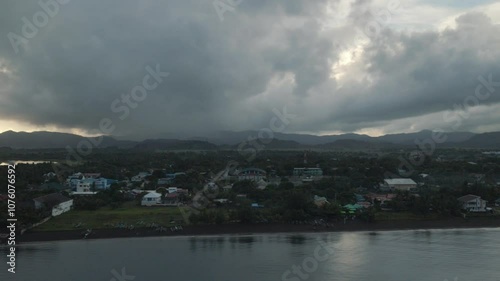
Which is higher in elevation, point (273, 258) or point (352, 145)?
point (352, 145)

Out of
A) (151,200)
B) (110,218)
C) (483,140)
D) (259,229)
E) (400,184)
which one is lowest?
(259,229)

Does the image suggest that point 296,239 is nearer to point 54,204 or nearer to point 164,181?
point 54,204

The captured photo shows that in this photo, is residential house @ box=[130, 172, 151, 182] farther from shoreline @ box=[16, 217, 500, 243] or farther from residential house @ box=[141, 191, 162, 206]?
shoreline @ box=[16, 217, 500, 243]

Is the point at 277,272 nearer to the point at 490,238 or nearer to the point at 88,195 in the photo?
the point at 490,238

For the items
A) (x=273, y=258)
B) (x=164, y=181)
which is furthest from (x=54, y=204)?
(x=273, y=258)

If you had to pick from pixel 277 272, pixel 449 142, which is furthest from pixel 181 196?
pixel 449 142
